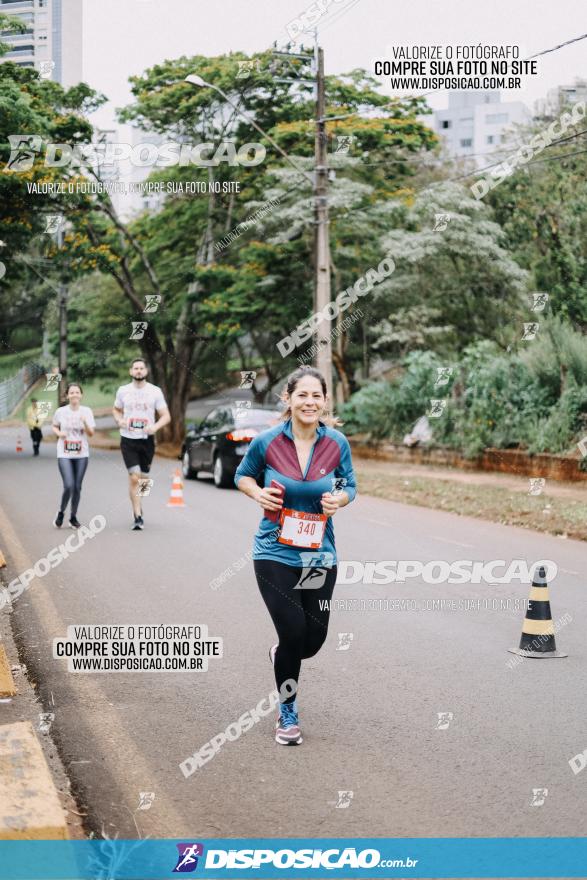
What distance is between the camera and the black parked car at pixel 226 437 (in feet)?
63.3

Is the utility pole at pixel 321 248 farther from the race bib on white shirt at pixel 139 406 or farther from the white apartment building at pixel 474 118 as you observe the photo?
the white apartment building at pixel 474 118

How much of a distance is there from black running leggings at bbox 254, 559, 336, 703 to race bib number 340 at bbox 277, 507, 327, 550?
14 centimetres

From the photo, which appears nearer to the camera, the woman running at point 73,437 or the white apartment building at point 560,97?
the woman running at point 73,437

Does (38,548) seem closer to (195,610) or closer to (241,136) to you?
(195,610)

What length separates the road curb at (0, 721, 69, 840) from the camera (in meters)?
3.92

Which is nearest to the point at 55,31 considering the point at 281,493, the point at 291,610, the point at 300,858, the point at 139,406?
the point at 139,406

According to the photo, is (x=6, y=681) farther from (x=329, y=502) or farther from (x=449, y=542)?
(x=449, y=542)

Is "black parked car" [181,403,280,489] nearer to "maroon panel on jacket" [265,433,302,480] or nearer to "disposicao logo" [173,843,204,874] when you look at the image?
"maroon panel on jacket" [265,433,302,480]

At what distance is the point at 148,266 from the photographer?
1330 inches

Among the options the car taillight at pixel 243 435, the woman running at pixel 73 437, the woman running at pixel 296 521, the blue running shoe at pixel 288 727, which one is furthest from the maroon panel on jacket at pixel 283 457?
the car taillight at pixel 243 435

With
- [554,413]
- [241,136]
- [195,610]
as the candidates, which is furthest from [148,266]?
[195,610]

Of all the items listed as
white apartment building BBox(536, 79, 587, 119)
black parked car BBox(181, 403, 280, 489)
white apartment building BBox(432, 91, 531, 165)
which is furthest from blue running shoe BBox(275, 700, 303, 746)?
white apartment building BBox(432, 91, 531, 165)

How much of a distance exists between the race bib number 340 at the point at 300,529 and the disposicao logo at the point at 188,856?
5.37 feet

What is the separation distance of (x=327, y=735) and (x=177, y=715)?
0.86m
